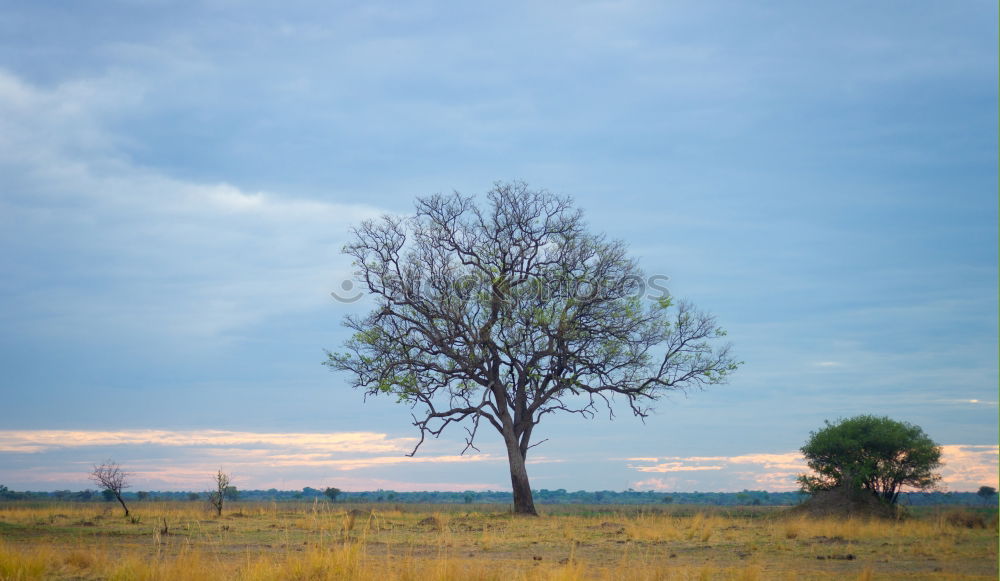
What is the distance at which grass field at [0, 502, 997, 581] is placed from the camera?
10.8m

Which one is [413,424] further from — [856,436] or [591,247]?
[856,436]

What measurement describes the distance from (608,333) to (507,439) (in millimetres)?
5974

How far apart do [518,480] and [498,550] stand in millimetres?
15493

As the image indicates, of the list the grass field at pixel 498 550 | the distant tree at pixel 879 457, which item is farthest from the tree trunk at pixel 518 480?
the distant tree at pixel 879 457

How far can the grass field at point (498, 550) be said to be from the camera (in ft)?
35.3

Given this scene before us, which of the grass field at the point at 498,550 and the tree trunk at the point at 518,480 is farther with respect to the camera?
the tree trunk at the point at 518,480

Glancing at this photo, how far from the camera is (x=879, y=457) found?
33219 millimetres

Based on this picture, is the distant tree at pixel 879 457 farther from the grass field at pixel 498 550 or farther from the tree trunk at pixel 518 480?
the tree trunk at pixel 518 480

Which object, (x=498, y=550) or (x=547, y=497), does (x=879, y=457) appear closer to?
(x=498, y=550)

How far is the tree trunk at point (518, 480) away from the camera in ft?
105

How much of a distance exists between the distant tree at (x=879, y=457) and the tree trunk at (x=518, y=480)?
12.6 metres

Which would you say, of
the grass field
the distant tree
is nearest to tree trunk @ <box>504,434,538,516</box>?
the grass field

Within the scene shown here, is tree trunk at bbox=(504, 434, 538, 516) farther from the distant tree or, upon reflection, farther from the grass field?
the distant tree

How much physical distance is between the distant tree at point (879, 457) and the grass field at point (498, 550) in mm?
4122
